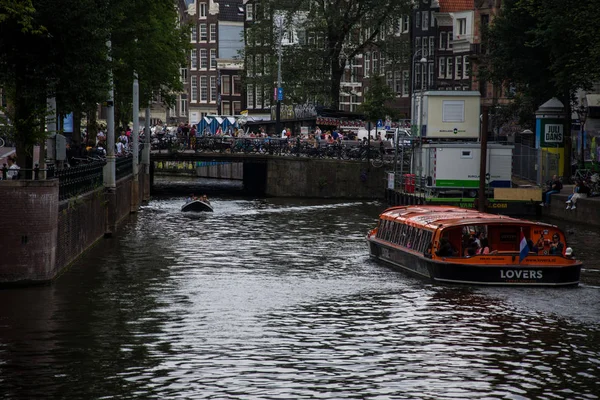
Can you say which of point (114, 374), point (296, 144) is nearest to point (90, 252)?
point (114, 374)

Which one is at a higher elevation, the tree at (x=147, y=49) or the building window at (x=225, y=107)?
the tree at (x=147, y=49)

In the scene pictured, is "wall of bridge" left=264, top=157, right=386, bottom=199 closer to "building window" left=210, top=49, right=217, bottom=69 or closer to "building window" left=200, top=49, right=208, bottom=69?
"building window" left=210, top=49, right=217, bottom=69

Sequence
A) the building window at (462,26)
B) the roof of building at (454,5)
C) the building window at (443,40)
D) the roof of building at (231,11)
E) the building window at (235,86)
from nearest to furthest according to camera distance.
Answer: the building window at (462,26), the roof of building at (454,5), the building window at (443,40), the building window at (235,86), the roof of building at (231,11)

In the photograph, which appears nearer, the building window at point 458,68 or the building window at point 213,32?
the building window at point 458,68

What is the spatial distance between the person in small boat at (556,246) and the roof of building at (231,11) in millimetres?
114116

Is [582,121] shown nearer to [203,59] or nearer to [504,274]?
[504,274]

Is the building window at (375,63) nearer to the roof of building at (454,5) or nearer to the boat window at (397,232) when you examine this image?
the roof of building at (454,5)

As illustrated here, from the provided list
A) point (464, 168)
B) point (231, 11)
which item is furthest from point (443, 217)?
point (231, 11)

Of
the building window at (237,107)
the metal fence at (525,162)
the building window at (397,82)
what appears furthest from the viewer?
the building window at (237,107)

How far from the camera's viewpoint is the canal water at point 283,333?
23.5 metres

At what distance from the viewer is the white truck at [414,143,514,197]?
6353 centimetres

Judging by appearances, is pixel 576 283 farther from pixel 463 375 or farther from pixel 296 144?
pixel 296 144

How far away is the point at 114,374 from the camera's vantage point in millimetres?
24281

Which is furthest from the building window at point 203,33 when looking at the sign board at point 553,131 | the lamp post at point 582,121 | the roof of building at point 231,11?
the sign board at point 553,131
